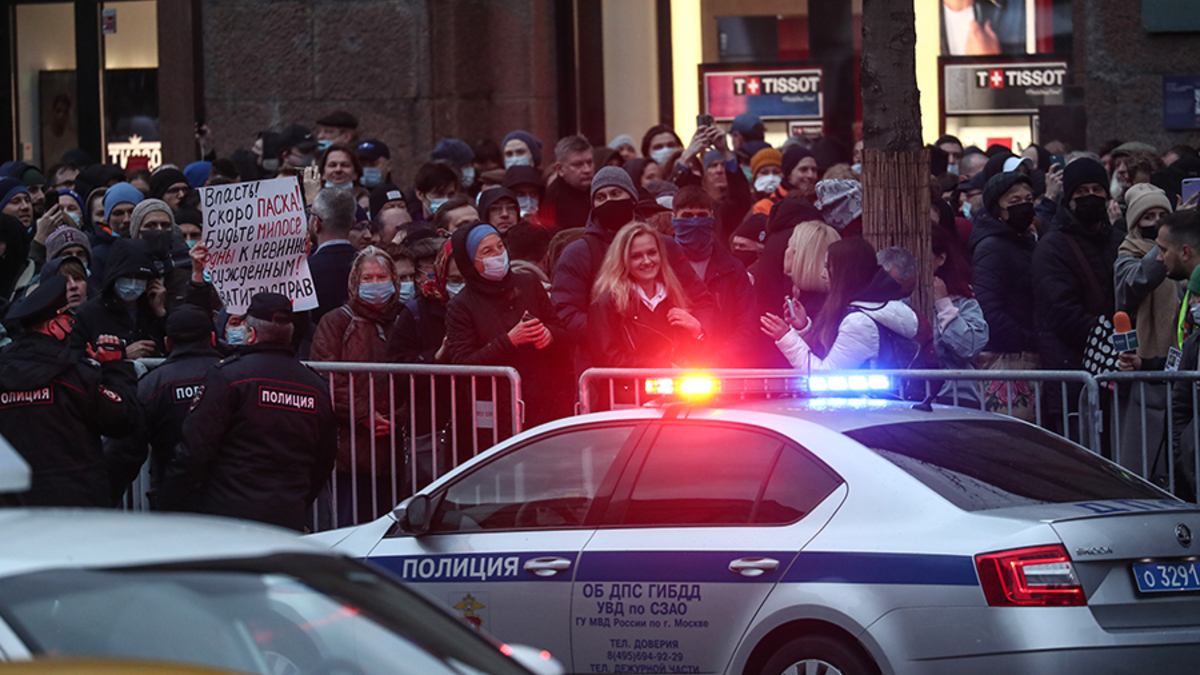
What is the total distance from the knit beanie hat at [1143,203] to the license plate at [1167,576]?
4950mm

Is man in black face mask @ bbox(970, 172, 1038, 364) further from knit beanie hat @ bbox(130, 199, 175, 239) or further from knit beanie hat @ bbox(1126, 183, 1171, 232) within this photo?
knit beanie hat @ bbox(130, 199, 175, 239)

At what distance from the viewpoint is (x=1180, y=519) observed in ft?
18.2

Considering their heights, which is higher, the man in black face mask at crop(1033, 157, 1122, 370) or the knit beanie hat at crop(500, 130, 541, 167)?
the knit beanie hat at crop(500, 130, 541, 167)

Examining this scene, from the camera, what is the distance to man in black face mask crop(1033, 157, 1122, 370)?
9859mm

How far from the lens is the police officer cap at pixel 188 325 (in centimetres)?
829

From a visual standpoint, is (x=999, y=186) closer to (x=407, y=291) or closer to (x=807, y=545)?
(x=407, y=291)

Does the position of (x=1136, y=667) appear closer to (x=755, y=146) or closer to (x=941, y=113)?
(x=755, y=146)

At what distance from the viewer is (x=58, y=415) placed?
773 centimetres

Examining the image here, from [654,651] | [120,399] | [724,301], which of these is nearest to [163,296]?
[120,399]

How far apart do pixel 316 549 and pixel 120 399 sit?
4.71m

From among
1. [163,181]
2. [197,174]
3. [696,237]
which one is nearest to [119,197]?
[163,181]

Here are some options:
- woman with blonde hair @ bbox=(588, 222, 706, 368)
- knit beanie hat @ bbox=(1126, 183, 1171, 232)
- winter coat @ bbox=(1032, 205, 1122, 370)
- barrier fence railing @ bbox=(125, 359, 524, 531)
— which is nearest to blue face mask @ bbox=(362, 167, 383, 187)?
barrier fence railing @ bbox=(125, 359, 524, 531)

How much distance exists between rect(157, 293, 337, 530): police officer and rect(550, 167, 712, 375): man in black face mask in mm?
1588

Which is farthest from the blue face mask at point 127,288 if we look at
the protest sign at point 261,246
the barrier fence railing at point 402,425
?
Result: the barrier fence railing at point 402,425
